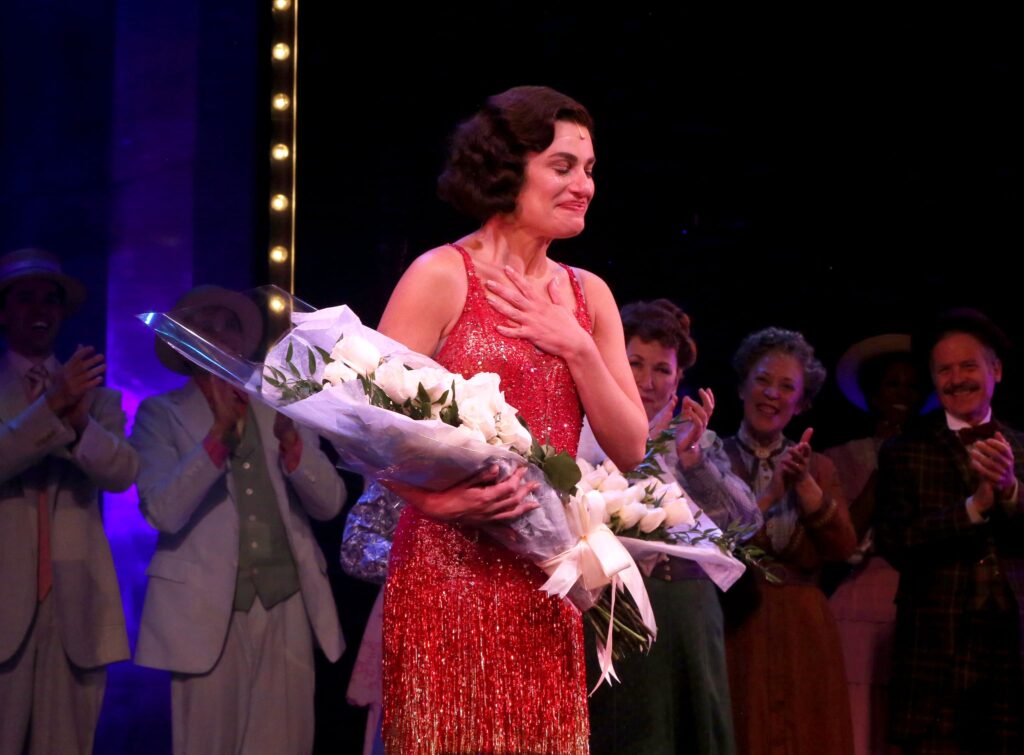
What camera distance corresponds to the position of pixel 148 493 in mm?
3674

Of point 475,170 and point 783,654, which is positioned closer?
point 475,170

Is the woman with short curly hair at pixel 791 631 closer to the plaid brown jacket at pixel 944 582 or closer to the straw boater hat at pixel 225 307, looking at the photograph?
the plaid brown jacket at pixel 944 582

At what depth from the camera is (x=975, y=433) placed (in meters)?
3.98

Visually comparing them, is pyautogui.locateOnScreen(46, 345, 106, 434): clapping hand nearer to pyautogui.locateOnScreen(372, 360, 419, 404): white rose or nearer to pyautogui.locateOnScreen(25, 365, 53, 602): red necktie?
pyautogui.locateOnScreen(25, 365, 53, 602): red necktie

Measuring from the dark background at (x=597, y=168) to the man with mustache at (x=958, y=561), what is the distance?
1.04 feet

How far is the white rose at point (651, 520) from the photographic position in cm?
235

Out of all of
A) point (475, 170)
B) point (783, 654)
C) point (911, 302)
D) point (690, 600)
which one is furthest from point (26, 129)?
point (911, 302)

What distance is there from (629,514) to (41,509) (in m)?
1.90

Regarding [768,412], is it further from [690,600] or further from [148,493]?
[148,493]

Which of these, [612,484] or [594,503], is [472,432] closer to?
[594,503]

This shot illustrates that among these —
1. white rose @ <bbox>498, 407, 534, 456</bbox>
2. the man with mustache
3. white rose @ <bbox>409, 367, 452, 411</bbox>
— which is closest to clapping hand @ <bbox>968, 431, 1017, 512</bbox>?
the man with mustache

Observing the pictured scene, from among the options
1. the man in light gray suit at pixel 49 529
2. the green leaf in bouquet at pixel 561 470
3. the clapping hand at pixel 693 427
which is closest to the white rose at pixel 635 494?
the green leaf in bouquet at pixel 561 470

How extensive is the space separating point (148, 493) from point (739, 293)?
2353mm

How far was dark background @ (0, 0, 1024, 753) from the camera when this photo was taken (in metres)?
3.93
